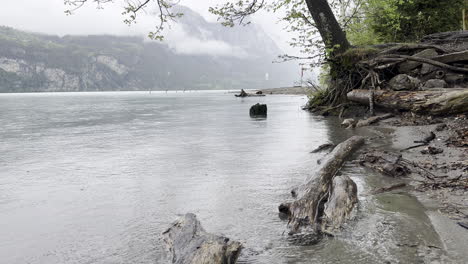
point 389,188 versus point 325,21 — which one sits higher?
point 325,21

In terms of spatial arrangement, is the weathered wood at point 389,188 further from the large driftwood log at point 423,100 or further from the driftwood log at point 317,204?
the large driftwood log at point 423,100

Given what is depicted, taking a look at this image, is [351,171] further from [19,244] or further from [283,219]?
[19,244]

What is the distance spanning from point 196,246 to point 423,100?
1211 cm

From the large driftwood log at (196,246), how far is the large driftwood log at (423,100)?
10.3m

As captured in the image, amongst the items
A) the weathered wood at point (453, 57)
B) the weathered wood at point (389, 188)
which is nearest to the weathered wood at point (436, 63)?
the weathered wood at point (453, 57)

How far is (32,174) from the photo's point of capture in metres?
8.38

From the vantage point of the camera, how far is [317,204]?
4.93 meters

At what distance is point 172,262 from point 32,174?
6.38 m

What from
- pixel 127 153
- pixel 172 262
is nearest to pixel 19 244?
pixel 172 262

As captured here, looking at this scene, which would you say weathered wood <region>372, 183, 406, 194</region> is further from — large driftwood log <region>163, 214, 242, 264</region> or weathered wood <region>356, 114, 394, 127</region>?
weathered wood <region>356, 114, 394, 127</region>

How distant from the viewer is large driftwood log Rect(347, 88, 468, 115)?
11021mm

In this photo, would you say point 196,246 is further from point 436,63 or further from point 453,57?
point 453,57

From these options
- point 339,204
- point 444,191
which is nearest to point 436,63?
point 444,191

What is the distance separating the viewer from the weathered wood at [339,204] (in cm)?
444
